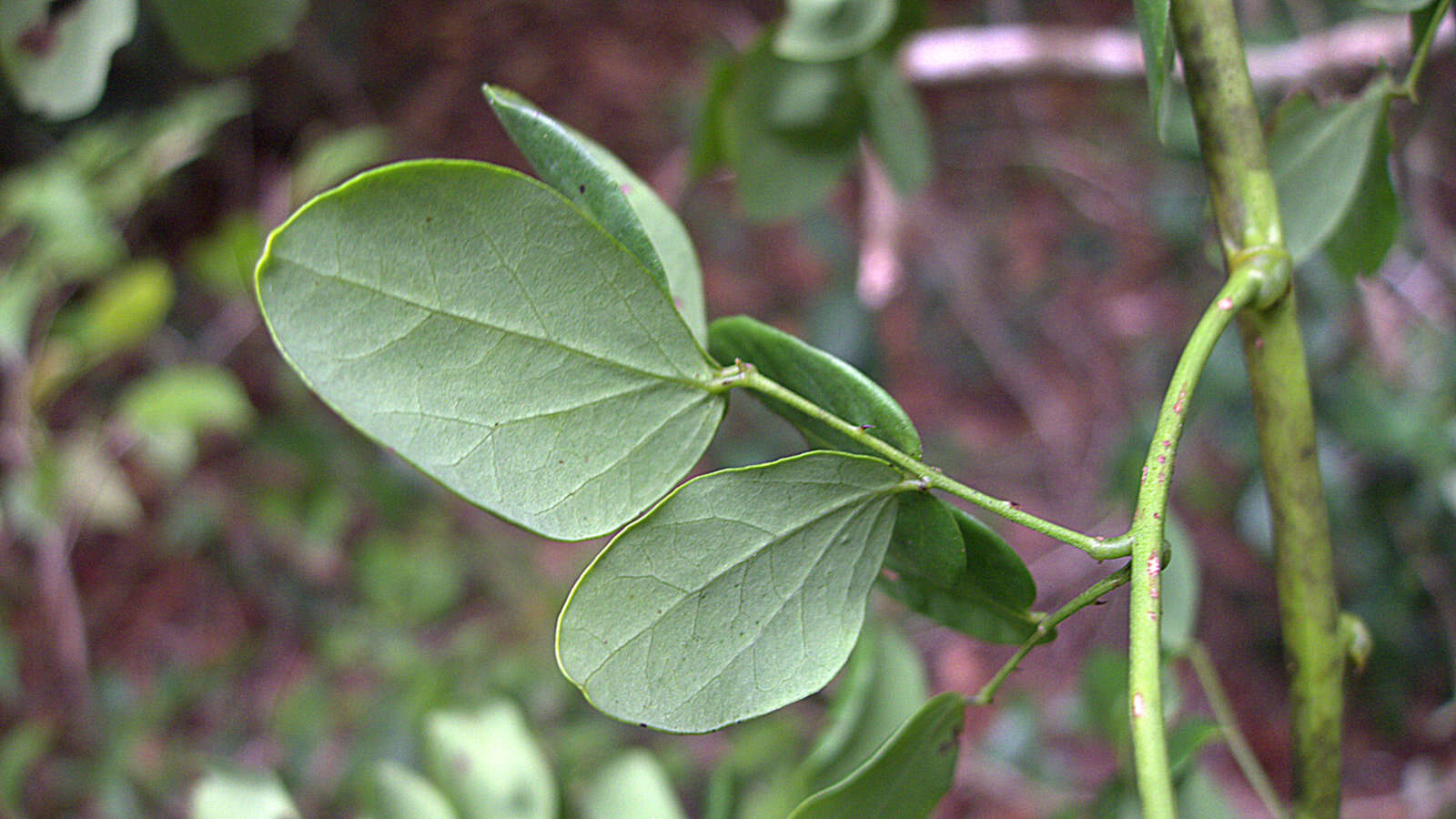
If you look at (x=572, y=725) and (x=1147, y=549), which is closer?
(x=1147, y=549)

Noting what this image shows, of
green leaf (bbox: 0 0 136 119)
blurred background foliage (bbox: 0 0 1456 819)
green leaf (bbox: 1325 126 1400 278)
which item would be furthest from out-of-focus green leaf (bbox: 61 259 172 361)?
green leaf (bbox: 1325 126 1400 278)

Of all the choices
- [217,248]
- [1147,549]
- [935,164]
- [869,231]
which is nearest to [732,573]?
[1147,549]

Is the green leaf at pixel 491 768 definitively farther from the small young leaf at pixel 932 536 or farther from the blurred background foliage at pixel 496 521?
the small young leaf at pixel 932 536

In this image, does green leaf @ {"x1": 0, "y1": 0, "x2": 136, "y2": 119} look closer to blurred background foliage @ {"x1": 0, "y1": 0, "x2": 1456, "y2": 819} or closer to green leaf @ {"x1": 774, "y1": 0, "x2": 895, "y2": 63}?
blurred background foliage @ {"x1": 0, "y1": 0, "x2": 1456, "y2": 819}

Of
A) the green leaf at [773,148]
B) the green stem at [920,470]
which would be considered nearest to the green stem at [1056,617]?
the green stem at [920,470]

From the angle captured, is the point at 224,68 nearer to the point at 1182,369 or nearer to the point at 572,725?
the point at 1182,369

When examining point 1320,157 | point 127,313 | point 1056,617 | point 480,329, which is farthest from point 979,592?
point 127,313
